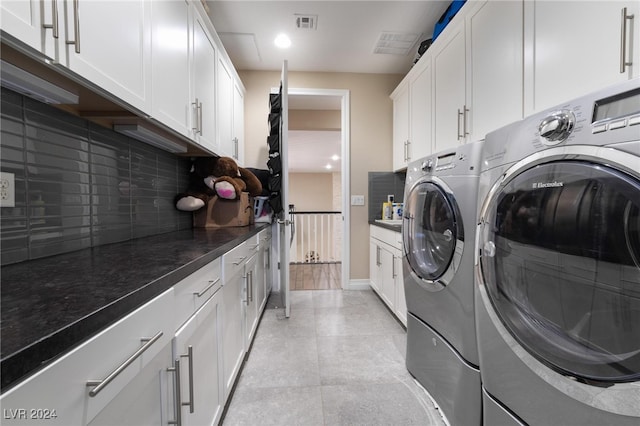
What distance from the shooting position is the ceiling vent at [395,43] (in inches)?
98.2

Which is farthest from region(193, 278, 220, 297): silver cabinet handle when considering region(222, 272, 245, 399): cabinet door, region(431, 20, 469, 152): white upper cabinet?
Answer: region(431, 20, 469, 152): white upper cabinet

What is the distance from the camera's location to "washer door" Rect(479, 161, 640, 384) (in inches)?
22.8

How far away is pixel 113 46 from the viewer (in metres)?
0.94

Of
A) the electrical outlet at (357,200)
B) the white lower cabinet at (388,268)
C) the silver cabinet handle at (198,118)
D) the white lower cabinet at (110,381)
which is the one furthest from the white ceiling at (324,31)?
the white lower cabinet at (110,381)

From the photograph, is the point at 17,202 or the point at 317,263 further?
the point at 317,263

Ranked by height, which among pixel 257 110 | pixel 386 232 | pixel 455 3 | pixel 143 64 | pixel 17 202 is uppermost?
pixel 455 3

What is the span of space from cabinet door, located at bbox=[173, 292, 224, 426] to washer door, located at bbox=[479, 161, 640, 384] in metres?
1.02

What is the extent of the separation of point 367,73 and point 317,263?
306 centimetres

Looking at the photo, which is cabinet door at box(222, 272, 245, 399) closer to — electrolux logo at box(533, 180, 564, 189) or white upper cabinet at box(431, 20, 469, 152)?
electrolux logo at box(533, 180, 564, 189)

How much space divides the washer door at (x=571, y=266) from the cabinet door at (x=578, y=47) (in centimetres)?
53

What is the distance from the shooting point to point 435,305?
134 centimetres

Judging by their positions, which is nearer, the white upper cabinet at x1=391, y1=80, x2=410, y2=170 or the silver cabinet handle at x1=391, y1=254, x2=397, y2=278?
the silver cabinet handle at x1=391, y1=254, x2=397, y2=278

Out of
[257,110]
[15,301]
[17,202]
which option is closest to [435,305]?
[15,301]

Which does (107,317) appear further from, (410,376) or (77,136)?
(410,376)
